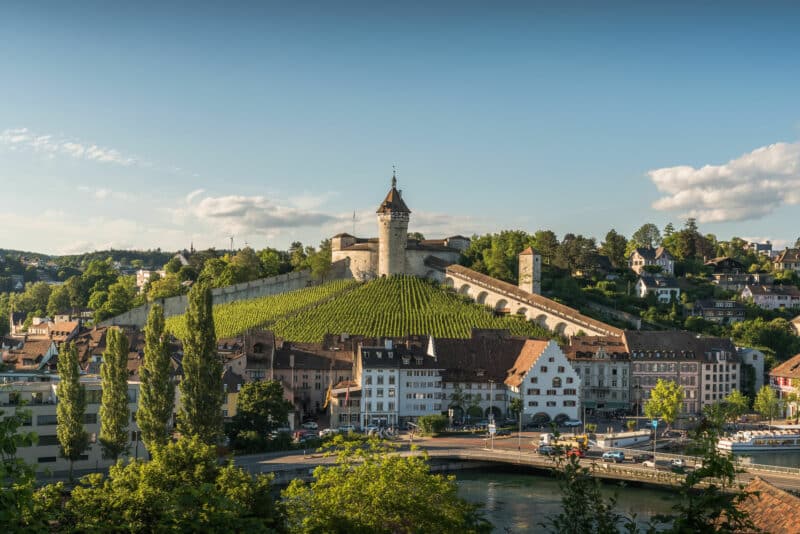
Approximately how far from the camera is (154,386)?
42938 mm

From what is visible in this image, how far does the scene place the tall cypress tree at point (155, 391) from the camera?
42562 mm

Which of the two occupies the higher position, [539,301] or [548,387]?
[539,301]

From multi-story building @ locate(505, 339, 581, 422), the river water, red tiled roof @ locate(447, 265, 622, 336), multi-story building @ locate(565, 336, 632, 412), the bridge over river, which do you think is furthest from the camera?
red tiled roof @ locate(447, 265, 622, 336)

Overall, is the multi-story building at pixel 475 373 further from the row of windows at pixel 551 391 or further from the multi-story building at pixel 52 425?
the multi-story building at pixel 52 425

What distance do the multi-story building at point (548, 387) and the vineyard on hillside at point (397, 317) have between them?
17.0 m

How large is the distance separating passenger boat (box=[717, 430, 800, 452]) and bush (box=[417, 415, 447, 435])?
1849 centimetres

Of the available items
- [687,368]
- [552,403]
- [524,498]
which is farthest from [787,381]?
[524,498]

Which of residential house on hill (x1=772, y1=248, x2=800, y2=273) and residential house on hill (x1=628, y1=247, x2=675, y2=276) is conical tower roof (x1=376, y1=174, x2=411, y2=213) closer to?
residential house on hill (x1=628, y1=247, x2=675, y2=276)

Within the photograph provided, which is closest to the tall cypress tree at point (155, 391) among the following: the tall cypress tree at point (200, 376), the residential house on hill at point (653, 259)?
the tall cypress tree at point (200, 376)

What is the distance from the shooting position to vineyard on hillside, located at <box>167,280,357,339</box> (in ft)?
288

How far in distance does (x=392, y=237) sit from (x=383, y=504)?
80944 millimetres

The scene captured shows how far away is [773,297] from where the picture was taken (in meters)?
103

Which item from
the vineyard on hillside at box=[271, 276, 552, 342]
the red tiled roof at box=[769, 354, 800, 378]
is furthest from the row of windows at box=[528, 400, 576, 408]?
the red tiled roof at box=[769, 354, 800, 378]

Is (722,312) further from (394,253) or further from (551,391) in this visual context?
(551,391)
